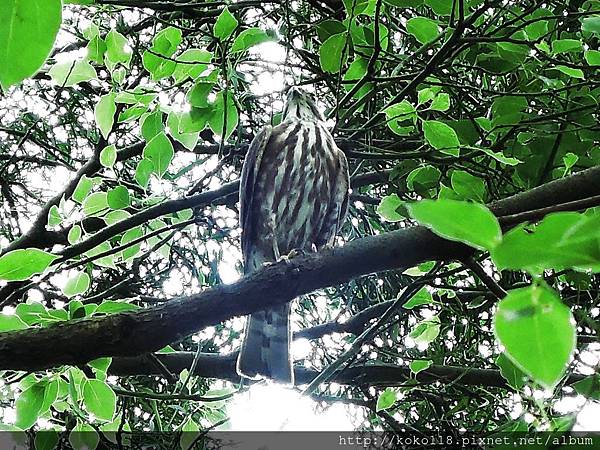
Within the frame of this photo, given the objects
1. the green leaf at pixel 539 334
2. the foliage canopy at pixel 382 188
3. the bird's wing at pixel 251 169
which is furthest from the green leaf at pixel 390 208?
the green leaf at pixel 539 334

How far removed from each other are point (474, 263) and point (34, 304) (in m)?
1.02

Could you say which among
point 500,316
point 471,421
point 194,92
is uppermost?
point 194,92

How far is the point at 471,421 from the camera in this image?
2.63 metres

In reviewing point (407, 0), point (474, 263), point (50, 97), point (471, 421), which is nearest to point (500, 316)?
point (474, 263)

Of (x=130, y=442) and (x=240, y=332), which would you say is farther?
(x=240, y=332)

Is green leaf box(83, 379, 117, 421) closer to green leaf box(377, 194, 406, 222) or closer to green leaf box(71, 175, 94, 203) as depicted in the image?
green leaf box(71, 175, 94, 203)

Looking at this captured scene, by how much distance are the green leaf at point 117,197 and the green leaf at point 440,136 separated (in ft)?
3.00

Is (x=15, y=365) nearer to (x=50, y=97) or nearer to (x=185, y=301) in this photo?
(x=185, y=301)

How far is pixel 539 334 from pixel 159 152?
5.16ft

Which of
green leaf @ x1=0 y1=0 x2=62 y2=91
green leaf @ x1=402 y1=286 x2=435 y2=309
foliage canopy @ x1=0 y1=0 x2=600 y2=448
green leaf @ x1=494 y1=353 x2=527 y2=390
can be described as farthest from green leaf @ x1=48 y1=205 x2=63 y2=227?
green leaf @ x1=0 y1=0 x2=62 y2=91

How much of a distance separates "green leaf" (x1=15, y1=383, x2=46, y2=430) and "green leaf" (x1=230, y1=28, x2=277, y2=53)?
0.96 meters

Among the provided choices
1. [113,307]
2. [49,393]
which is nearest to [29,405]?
[49,393]

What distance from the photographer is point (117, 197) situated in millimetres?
2066

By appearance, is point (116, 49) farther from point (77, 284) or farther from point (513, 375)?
point (513, 375)
